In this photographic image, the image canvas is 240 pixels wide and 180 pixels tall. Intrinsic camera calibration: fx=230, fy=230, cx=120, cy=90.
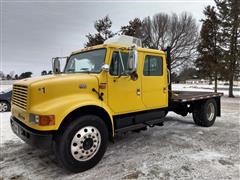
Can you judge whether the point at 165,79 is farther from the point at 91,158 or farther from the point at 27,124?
the point at 27,124

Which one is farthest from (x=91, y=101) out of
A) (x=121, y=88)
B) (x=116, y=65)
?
(x=116, y=65)

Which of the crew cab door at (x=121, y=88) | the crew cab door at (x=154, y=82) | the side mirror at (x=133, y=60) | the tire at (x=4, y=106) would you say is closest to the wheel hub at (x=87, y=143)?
the crew cab door at (x=121, y=88)

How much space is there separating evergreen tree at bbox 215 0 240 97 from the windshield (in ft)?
48.5

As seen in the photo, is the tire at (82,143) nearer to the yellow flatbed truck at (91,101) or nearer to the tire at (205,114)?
the yellow flatbed truck at (91,101)

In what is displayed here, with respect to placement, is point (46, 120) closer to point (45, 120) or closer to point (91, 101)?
point (45, 120)

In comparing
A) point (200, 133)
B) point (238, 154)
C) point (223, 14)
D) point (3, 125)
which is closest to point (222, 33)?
point (223, 14)

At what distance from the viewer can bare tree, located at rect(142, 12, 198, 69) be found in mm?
25609

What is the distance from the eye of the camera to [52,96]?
382 cm

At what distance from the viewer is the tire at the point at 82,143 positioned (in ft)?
12.3

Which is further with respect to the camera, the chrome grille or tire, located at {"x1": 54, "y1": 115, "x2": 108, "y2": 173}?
the chrome grille

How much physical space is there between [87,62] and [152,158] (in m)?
2.37

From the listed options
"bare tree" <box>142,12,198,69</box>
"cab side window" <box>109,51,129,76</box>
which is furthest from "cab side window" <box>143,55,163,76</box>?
"bare tree" <box>142,12,198,69</box>

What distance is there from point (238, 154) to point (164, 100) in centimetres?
197

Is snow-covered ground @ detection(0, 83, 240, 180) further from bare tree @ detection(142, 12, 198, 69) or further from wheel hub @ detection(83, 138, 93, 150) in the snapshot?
bare tree @ detection(142, 12, 198, 69)
